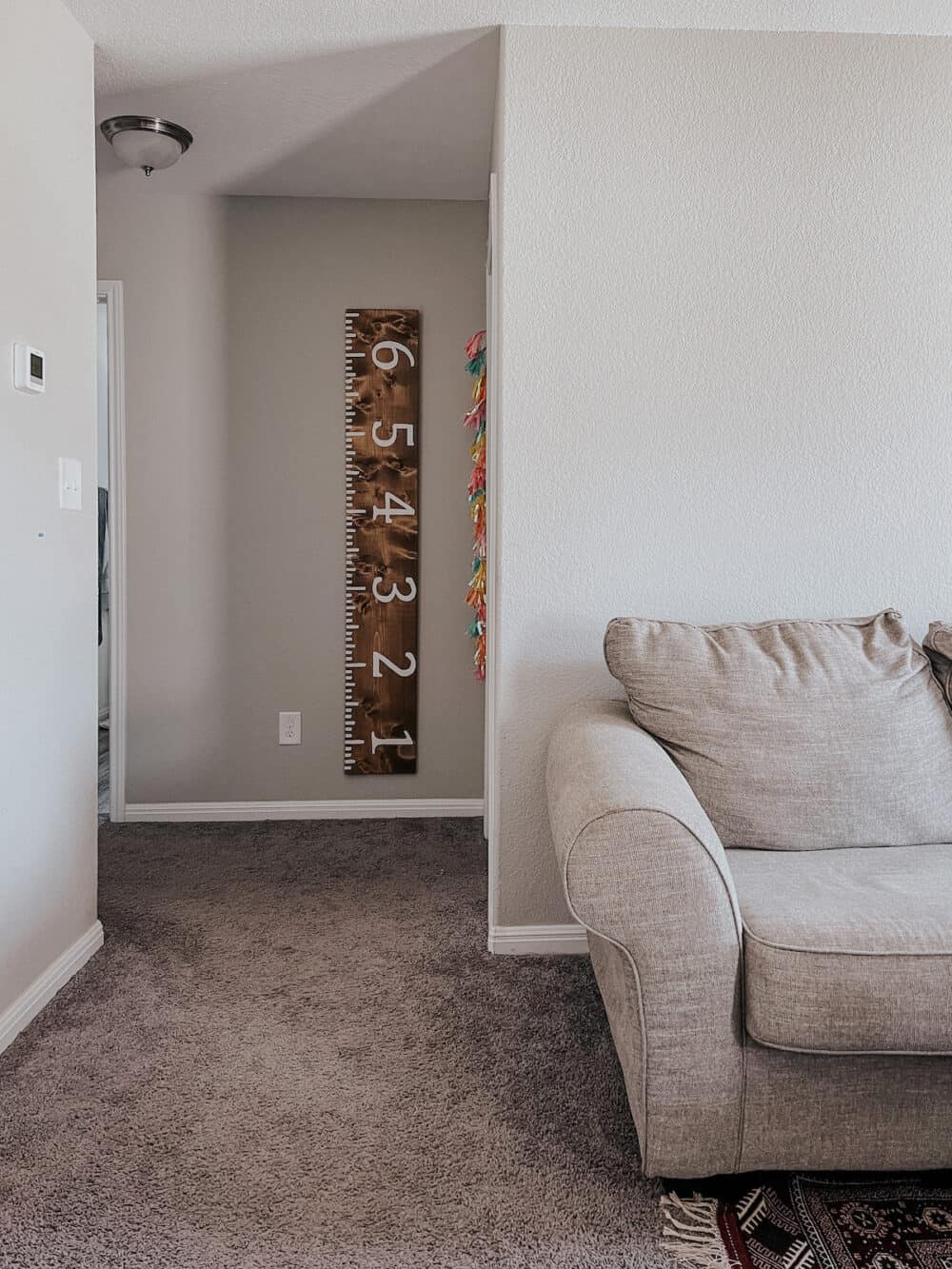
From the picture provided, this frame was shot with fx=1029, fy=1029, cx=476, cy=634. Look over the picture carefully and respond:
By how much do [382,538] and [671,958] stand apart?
251 centimetres

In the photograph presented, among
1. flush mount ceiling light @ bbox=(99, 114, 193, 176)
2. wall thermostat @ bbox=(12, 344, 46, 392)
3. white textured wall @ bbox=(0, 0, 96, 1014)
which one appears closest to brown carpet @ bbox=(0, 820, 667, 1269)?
white textured wall @ bbox=(0, 0, 96, 1014)

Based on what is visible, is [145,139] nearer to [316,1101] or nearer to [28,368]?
[28,368]

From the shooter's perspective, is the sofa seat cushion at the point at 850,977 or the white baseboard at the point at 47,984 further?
the white baseboard at the point at 47,984

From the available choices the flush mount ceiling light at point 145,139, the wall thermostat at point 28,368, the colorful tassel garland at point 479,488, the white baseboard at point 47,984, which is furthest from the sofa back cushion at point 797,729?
the flush mount ceiling light at point 145,139

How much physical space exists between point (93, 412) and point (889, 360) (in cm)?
200

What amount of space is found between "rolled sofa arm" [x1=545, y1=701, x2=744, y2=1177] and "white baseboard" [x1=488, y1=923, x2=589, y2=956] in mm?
→ 985

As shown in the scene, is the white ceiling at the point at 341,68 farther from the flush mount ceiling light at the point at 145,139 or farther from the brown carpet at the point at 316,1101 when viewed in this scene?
the brown carpet at the point at 316,1101

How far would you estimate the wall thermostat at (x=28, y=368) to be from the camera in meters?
2.12

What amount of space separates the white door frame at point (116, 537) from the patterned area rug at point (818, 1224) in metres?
2.70

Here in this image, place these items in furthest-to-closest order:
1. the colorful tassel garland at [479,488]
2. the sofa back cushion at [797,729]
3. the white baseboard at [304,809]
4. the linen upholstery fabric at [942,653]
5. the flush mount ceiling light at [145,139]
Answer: the white baseboard at [304,809] < the colorful tassel garland at [479,488] < the flush mount ceiling light at [145,139] < the linen upholstery fabric at [942,653] < the sofa back cushion at [797,729]

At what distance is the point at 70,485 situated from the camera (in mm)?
2432

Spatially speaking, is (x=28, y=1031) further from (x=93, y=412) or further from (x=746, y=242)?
(x=746, y=242)

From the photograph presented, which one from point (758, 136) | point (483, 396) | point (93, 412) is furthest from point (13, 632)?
point (758, 136)

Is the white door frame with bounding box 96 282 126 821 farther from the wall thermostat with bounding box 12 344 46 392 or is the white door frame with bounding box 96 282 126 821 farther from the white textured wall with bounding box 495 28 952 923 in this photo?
the white textured wall with bounding box 495 28 952 923
